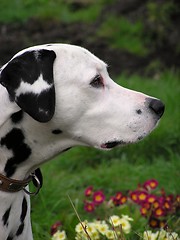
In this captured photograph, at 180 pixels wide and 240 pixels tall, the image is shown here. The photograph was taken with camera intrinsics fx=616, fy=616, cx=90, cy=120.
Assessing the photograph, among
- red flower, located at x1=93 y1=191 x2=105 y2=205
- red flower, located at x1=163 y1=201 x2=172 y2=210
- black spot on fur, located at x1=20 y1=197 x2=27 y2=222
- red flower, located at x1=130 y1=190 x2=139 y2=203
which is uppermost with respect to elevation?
black spot on fur, located at x1=20 y1=197 x2=27 y2=222

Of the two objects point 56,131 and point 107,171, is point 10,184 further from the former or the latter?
point 107,171

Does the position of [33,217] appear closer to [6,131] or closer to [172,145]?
[6,131]

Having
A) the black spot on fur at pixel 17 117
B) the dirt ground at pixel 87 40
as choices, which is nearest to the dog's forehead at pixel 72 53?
the black spot on fur at pixel 17 117

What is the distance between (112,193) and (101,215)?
0.61m

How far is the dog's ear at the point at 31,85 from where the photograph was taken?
8.66ft

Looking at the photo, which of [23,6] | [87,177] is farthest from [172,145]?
[23,6]

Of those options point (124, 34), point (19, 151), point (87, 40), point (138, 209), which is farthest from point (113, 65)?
point (19, 151)

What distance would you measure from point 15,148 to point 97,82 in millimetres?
484

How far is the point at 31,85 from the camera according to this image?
265 centimetres

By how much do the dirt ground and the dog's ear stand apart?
192 inches

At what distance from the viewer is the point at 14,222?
2912 mm

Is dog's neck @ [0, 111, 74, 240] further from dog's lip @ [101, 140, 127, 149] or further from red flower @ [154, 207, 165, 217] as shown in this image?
red flower @ [154, 207, 165, 217]

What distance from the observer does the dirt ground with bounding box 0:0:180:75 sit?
7977 millimetres

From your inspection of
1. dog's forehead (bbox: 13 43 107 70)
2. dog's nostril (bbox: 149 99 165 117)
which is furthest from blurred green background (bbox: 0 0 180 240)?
dog's forehead (bbox: 13 43 107 70)
